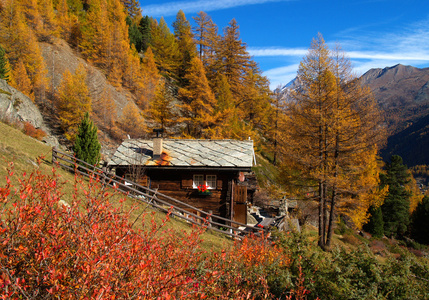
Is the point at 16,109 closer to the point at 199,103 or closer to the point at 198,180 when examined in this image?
the point at 199,103

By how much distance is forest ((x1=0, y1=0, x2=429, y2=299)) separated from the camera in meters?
3.43

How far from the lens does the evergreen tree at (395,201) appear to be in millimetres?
37000

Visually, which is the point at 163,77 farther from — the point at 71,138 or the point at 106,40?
the point at 71,138

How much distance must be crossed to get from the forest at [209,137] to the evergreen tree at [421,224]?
0.65ft

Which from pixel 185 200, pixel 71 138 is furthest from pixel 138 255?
pixel 71 138

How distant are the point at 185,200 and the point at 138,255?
42.8ft

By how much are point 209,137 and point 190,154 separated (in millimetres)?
12423

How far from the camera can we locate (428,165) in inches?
7815

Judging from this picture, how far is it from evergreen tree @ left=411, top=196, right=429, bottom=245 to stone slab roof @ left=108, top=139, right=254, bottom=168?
117 feet

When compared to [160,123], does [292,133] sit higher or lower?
lower

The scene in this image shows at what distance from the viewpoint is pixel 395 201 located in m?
37.3

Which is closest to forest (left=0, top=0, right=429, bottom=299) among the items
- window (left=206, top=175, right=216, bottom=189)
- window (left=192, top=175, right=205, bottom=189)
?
window (left=206, top=175, right=216, bottom=189)

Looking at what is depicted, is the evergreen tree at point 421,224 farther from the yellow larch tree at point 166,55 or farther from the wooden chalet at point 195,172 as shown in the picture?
the yellow larch tree at point 166,55

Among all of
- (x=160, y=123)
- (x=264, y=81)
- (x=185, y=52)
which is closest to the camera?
(x=160, y=123)
